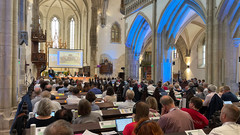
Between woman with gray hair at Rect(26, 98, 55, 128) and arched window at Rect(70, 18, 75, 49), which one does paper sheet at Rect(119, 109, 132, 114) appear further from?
arched window at Rect(70, 18, 75, 49)

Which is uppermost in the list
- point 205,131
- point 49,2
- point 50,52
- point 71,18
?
point 49,2

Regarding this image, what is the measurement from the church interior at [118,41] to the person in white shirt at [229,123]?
5.28 meters

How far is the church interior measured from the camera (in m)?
6.53

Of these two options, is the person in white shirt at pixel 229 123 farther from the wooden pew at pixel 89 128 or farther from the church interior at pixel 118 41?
the church interior at pixel 118 41

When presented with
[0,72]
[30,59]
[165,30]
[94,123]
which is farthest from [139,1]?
[94,123]

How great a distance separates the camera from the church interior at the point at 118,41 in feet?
21.4

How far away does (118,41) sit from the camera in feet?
91.4

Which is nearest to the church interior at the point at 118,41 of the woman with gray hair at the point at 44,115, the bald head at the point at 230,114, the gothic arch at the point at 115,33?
the gothic arch at the point at 115,33

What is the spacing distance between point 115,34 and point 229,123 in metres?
25.7

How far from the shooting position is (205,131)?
2.91 metres

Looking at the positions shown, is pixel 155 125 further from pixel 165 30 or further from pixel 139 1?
pixel 139 1

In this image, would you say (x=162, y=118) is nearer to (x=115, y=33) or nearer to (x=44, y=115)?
(x=44, y=115)

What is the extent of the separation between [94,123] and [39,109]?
82cm

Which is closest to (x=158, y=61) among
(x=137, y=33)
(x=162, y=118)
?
(x=137, y=33)
